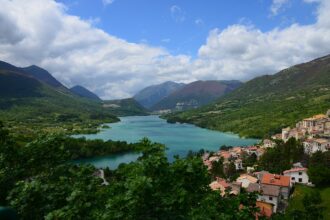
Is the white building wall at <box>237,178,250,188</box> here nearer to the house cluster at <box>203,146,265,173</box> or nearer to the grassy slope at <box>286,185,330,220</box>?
the grassy slope at <box>286,185,330,220</box>

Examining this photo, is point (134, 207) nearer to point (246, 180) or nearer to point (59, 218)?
point (59, 218)

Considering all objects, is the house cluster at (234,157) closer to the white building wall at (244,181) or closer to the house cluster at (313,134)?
the house cluster at (313,134)

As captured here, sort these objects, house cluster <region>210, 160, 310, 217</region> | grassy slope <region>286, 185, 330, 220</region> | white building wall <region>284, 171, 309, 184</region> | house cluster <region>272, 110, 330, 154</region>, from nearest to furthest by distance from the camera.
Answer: grassy slope <region>286, 185, 330, 220</region> < house cluster <region>210, 160, 310, 217</region> < white building wall <region>284, 171, 309, 184</region> < house cluster <region>272, 110, 330, 154</region>

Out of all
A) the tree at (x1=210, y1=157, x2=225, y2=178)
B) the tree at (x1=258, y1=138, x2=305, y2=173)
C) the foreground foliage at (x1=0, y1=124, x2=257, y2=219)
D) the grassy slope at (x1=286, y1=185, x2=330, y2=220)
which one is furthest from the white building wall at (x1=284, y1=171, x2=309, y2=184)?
the foreground foliage at (x1=0, y1=124, x2=257, y2=219)

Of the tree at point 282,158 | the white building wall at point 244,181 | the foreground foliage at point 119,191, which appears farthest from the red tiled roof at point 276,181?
the foreground foliage at point 119,191

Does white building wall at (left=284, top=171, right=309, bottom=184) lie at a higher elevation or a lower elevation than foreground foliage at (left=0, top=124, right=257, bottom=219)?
lower

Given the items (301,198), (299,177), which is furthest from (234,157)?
(301,198)

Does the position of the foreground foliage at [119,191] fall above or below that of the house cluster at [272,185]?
above

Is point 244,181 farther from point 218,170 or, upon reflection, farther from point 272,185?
point 218,170
